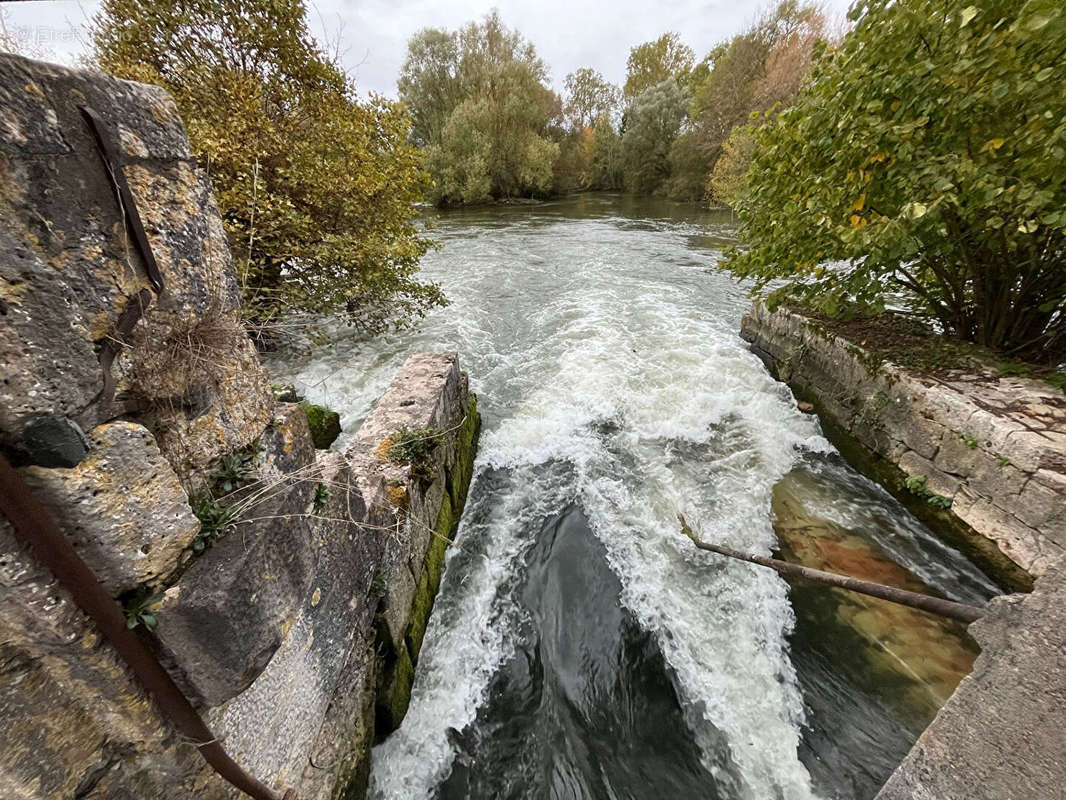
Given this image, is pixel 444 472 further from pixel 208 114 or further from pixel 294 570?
pixel 208 114

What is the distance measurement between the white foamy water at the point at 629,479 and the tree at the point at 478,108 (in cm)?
2119

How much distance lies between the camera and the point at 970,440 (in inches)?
149

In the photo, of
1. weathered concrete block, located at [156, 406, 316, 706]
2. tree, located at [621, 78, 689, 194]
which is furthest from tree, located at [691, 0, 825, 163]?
weathered concrete block, located at [156, 406, 316, 706]

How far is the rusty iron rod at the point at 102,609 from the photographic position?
102 centimetres

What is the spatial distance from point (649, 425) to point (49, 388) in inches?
224

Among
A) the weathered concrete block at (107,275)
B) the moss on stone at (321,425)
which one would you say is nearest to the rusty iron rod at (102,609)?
the weathered concrete block at (107,275)

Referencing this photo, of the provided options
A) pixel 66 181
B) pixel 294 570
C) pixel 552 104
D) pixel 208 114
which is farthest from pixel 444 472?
pixel 552 104

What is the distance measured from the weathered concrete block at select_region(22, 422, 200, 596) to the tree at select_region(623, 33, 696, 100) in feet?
163

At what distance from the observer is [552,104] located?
3747 cm

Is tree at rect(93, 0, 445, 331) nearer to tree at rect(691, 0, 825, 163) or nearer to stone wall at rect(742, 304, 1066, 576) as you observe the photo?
stone wall at rect(742, 304, 1066, 576)

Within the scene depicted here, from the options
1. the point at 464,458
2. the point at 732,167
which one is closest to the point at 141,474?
the point at 464,458

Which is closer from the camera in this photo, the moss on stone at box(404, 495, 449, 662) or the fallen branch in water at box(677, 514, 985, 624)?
the fallen branch in water at box(677, 514, 985, 624)

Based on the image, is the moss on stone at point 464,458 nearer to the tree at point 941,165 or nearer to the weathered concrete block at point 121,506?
the weathered concrete block at point 121,506

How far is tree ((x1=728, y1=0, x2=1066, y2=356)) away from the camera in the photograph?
316 centimetres
